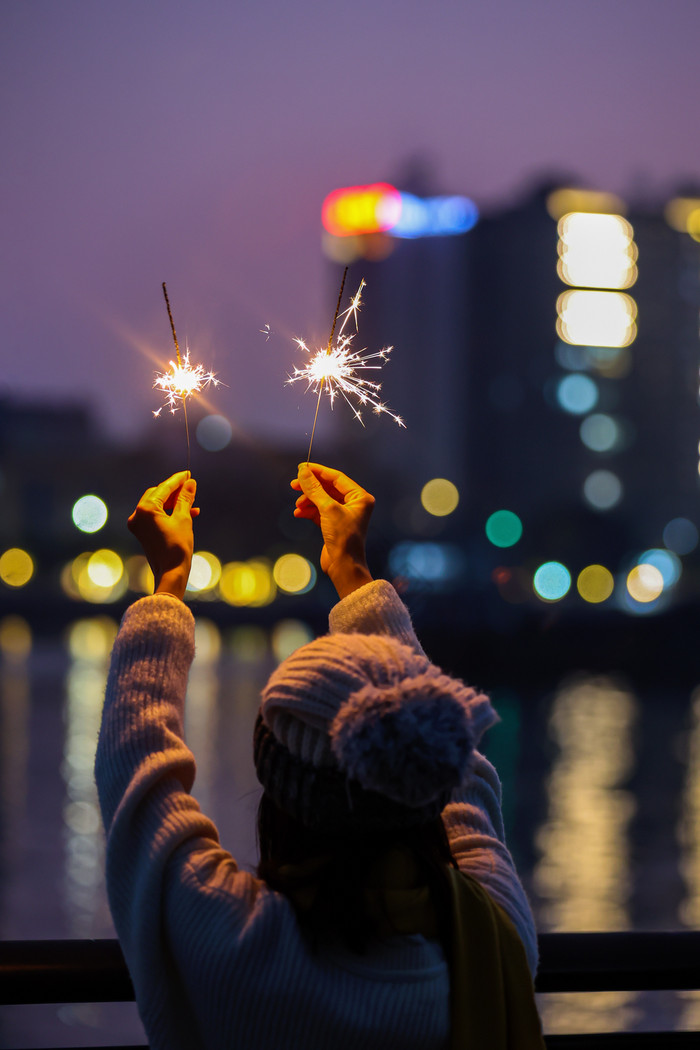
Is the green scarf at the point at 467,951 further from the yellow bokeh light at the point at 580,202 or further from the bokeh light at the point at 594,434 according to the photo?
the yellow bokeh light at the point at 580,202

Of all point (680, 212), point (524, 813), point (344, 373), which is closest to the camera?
point (344, 373)

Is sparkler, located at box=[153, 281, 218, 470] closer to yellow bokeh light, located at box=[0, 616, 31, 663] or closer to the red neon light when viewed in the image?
yellow bokeh light, located at box=[0, 616, 31, 663]

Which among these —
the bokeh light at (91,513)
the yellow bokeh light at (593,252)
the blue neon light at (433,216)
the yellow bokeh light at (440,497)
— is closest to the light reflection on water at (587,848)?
the bokeh light at (91,513)

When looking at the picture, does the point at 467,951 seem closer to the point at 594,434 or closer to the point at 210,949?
the point at 210,949

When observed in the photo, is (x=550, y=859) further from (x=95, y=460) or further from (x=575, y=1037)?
(x=95, y=460)

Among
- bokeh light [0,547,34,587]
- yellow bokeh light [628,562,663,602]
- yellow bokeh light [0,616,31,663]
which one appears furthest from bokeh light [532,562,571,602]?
bokeh light [0,547,34,587]

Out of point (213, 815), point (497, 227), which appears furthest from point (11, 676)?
point (497, 227)

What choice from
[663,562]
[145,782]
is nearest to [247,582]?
[663,562]
